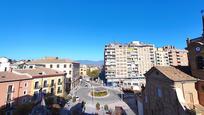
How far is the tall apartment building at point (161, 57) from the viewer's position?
364 ft

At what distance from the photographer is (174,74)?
2822cm

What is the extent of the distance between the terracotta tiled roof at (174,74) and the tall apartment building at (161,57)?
83.6 m

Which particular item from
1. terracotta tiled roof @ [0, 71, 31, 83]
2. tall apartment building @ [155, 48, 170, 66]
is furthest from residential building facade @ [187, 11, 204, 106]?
tall apartment building @ [155, 48, 170, 66]

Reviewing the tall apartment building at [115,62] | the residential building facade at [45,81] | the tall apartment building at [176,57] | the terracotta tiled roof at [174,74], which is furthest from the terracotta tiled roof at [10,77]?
the tall apartment building at [176,57]

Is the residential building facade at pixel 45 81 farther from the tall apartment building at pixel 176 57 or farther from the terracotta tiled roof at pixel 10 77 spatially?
the tall apartment building at pixel 176 57

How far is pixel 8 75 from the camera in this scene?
4072 centimetres

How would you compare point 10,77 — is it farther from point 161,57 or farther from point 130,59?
point 161,57

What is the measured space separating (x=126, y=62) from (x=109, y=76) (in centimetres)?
1405

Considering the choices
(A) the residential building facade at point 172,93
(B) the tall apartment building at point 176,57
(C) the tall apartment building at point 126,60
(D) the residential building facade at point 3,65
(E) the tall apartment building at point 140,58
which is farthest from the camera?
(B) the tall apartment building at point 176,57

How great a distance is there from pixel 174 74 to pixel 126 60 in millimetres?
79363

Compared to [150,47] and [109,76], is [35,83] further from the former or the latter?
[150,47]

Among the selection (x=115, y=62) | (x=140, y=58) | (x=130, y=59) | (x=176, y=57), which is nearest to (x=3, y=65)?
(x=115, y=62)

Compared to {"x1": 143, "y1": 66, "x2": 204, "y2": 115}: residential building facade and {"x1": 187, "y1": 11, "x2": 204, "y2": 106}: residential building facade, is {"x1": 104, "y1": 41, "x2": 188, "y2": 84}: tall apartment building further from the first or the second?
{"x1": 187, "y1": 11, "x2": 204, "y2": 106}: residential building facade

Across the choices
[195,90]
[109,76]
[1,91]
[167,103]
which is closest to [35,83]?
[1,91]
